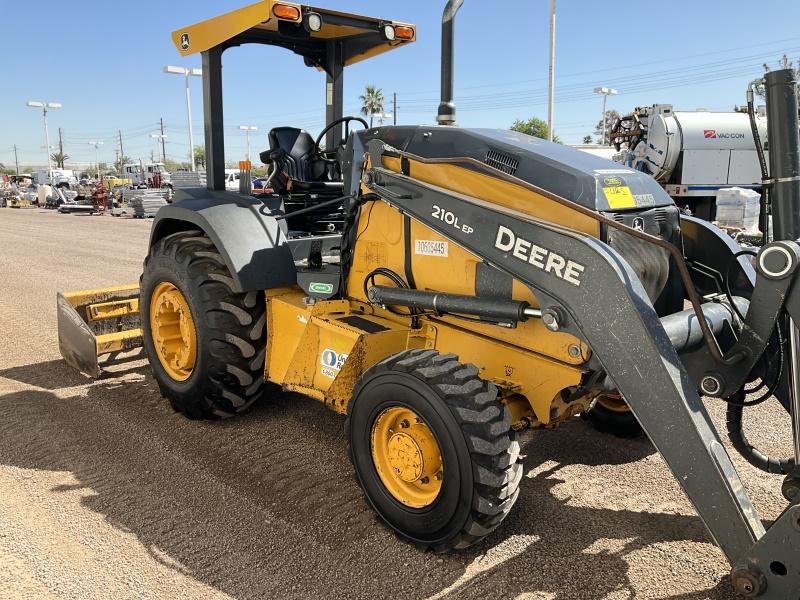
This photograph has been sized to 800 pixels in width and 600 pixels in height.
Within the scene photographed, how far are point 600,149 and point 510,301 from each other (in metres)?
20.7

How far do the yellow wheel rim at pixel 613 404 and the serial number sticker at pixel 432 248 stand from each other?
1.64 meters

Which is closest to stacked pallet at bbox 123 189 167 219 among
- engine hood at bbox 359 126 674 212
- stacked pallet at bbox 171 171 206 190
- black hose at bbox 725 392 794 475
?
stacked pallet at bbox 171 171 206 190

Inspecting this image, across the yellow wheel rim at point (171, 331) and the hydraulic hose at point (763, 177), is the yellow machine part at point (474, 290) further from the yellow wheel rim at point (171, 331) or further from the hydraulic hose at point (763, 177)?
the yellow wheel rim at point (171, 331)

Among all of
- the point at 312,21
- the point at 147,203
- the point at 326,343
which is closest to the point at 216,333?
the point at 326,343

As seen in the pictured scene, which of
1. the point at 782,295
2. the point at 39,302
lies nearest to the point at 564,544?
the point at 782,295

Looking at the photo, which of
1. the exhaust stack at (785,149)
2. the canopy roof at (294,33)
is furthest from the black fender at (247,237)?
the exhaust stack at (785,149)

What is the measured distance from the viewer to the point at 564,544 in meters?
3.18

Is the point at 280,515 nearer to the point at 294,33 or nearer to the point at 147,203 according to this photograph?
the point at 294,33

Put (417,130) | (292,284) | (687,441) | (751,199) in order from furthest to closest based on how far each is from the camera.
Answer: (751,199) → (292,284) → (417,130) → (687,441)

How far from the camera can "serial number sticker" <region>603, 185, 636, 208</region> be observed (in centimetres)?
309

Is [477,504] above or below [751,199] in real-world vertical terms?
below

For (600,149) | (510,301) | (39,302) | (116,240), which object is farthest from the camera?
(600,149)

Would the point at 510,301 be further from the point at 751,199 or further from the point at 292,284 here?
the point at 751,199

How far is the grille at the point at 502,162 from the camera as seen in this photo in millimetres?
3252
